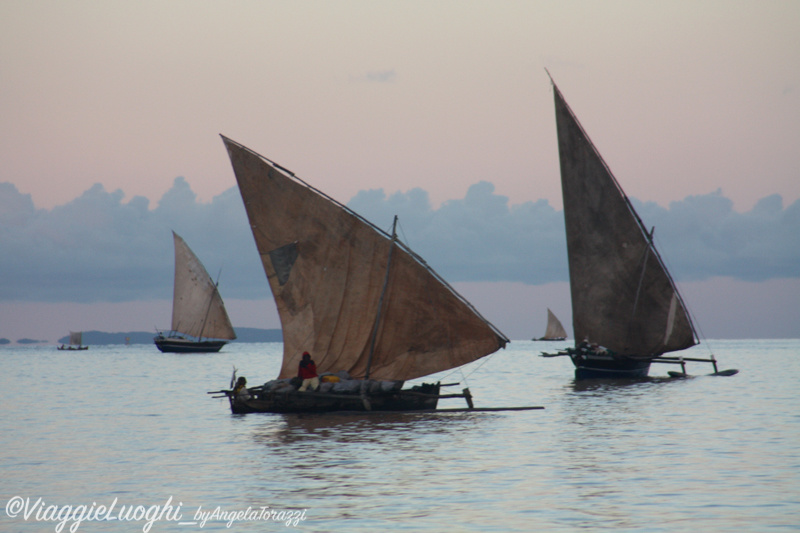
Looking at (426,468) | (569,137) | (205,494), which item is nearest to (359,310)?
(426,468)

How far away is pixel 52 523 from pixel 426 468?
8909 mm

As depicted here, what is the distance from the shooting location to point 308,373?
3195 centimetres

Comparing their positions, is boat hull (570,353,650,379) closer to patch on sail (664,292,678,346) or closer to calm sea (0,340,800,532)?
patch on sail (664,292,678,346)

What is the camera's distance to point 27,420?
125 ft

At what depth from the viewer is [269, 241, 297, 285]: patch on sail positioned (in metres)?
33.4

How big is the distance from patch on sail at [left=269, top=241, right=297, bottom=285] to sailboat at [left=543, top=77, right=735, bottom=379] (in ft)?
68.5

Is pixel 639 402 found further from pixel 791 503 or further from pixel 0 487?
pixel 0 487

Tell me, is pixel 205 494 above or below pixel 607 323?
below

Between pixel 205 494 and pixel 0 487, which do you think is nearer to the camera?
pixel 205 494

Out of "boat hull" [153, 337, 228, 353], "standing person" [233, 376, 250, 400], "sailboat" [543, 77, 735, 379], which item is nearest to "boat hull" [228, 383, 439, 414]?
"standing person" [233, 376, 250, 400]

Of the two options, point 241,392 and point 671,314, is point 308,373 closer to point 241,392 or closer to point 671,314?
point 241,392

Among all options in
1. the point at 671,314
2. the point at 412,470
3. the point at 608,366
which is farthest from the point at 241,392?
the point at 671,314

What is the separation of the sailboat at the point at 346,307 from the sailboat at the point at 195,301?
78557 mm

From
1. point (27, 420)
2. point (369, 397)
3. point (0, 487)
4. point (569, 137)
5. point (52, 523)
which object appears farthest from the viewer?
point (569, 137)
